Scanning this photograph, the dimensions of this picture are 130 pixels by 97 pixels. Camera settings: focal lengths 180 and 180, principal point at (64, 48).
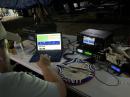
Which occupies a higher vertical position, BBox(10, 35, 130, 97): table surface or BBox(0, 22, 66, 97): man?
BBox(0, 22, 66, 97): man

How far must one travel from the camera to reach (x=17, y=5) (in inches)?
78.4

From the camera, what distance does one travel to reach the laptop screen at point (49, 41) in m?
1.84

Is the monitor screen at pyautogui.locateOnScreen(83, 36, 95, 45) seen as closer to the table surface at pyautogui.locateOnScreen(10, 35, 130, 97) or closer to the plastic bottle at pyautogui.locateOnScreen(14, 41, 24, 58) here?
the table surface at pyautogui.locateOnScreen(10, 35, 130, 97)

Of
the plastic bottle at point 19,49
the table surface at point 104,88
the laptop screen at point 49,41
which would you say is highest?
the laptop screen at point 49,41

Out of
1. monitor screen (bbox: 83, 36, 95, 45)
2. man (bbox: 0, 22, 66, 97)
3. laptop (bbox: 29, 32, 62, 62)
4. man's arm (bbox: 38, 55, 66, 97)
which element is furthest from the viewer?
laptop (bbox: 29, 32, 62, 62)

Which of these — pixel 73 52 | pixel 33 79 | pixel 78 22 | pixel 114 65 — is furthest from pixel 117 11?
pixel 33 79

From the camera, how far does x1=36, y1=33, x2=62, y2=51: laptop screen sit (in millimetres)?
1842

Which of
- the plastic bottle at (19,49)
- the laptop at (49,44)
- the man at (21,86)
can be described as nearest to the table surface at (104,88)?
the man at (21,86)

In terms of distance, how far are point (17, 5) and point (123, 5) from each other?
156 inches

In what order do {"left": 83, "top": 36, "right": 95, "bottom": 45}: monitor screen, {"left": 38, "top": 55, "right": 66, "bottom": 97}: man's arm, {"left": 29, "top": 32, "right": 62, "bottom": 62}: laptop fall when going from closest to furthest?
{"left": 38, "top": 55, "right": 66, "bottom": 97}: man's arm, {"left": 83, "top": 36, "right": 95, "bottom": 45}: monitor screen, {"left": 29, "top": 32, "right": 62, "bottom": 62}: laptop

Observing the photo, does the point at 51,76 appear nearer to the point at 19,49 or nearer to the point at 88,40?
the point at 88,40

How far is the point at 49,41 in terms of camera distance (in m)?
1.85

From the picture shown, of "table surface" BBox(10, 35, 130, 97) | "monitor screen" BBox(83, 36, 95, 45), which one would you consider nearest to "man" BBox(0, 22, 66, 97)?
"table surface" BBox(10, 35, 130, 97)

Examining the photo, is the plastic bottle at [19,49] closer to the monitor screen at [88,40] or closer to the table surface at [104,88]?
the monitor screen at [88,40]
